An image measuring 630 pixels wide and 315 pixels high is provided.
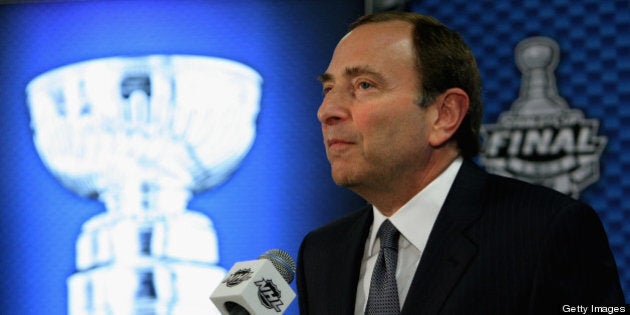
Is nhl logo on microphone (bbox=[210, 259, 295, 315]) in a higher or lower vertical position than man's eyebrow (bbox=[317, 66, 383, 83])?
lower

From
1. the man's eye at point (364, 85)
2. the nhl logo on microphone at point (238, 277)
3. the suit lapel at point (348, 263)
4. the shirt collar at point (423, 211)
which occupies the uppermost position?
the man's eye at point (364, 85)

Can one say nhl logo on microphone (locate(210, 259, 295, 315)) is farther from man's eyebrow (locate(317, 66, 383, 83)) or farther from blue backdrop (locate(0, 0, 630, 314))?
blue backdrop (locate(0, 0, 630, 314))

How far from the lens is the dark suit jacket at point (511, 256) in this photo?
54.6 inches

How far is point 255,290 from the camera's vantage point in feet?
4.26

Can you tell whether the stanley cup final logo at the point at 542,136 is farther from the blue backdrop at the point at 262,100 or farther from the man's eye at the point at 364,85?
the man's eye at the point at 364,85

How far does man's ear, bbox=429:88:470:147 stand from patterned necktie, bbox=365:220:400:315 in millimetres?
212

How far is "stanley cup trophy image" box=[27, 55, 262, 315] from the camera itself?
2.82 m

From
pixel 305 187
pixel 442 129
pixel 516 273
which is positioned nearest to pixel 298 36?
pixel 305 187

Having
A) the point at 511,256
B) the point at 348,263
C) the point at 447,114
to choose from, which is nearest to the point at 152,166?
the point at 348,263

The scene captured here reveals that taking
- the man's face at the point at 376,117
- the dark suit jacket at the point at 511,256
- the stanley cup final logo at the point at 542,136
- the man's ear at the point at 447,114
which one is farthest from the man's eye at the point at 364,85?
the stanley cup final logo at the point at 542,136

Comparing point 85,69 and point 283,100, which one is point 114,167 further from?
point 283,100

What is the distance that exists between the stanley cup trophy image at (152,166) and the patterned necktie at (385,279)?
51.4 inches

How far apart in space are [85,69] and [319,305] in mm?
1615

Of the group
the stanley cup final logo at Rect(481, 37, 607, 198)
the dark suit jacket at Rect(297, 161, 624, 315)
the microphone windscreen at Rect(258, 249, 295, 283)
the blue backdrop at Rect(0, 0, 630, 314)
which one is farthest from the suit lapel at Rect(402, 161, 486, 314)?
the blue backdrop at Rect(0, 0, 630, 314)
